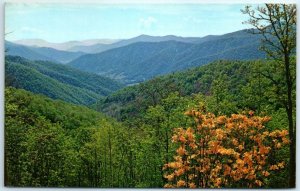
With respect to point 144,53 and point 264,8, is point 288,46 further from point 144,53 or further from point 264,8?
point 144,53

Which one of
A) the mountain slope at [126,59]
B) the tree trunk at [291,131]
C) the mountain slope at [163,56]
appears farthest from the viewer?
the mountain slope at [126,59]

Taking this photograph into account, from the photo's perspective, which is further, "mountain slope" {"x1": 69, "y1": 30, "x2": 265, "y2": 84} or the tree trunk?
"mountain slope" {"x1": 69, "y1": 30, "x2": 265, "y2": 84}

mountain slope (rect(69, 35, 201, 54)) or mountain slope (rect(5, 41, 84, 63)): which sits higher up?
mountain slope (rect(69, 35, 201, 54))

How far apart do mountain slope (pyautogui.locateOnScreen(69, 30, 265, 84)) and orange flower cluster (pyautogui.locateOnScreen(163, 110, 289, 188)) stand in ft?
1.56

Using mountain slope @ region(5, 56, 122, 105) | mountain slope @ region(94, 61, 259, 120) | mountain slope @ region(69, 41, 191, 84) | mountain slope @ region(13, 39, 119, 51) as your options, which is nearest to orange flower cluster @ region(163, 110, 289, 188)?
mountain slope @ region(94, 61, 259, 120)

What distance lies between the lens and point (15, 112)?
24.2ft

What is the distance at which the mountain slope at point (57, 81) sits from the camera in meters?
7.37

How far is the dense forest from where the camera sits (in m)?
7.24

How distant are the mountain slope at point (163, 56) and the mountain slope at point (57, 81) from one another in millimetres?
87

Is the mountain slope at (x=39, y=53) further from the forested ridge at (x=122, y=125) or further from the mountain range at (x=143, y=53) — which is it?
the forested ridge at (x=122, y=125)

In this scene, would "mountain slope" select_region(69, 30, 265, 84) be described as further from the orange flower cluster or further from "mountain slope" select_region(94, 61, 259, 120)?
the orange flower cluster

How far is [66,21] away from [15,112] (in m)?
0.88

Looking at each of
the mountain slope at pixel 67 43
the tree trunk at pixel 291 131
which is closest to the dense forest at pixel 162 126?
the tree trunk at pixel 291 131

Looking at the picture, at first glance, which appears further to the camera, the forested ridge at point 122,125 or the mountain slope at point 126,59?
the mountain slope at point 126,59
